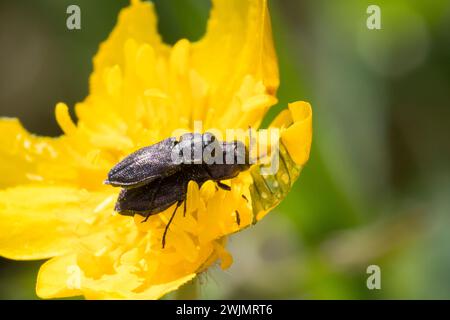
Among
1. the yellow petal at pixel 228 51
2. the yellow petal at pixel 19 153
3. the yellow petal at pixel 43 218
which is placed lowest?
the yellow petal at pixel 43 218

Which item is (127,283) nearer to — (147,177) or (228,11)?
(147,177)

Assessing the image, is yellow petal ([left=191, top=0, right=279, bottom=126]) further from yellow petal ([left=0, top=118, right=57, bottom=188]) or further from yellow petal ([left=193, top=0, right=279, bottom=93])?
yellow petal ([left=0, top=118, right=57, bottom=188])

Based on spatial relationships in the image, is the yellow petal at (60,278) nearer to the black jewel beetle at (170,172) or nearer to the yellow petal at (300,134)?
the black jewel beetle at (170,172)

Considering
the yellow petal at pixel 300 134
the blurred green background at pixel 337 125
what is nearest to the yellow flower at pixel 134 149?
the yellow petal at pixel 300 134

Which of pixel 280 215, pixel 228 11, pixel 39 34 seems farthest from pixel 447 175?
pixel 39 34

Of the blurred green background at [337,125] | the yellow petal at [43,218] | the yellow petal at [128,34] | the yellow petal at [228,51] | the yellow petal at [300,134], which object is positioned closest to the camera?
the yellow petal at [300,134]

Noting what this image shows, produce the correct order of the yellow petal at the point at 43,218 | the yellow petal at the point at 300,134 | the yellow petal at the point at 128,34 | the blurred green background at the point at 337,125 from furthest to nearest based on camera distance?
the blurred green background at the point at 337,125, the yellow petal at the point at 128,34, the yellow petal at the point at 43,218, the yellow petal at the point at 300,134
